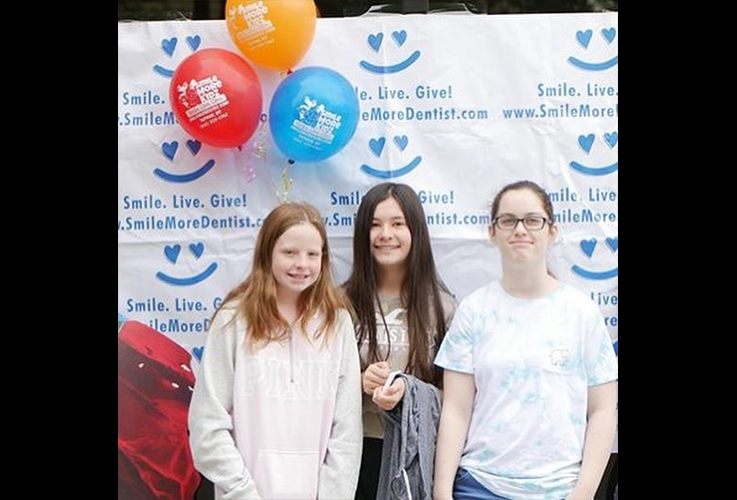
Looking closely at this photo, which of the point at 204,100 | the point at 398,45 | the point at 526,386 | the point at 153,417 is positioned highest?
the point at 398,45

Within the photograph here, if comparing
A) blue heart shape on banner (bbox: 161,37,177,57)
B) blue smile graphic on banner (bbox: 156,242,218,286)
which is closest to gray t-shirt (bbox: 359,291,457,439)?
blue smile graphic on banner (bbox: 156,242,218,286)

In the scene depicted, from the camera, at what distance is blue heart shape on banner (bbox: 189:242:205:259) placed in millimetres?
3621

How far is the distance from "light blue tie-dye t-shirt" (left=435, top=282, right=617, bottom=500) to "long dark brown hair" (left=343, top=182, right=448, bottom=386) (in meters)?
0.07

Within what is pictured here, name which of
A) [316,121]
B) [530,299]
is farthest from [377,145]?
[530,299]

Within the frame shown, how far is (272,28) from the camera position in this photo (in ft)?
11.3

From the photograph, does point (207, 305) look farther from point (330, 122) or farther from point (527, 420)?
point (527, 420)

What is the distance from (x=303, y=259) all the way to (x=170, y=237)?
0.47 metres

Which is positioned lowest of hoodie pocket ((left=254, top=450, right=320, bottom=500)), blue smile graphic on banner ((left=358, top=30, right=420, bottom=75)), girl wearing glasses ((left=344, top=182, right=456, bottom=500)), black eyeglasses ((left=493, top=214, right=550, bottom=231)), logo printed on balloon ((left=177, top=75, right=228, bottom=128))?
hoodie pocket ((left=254, top=450, right=320, bottom=500))

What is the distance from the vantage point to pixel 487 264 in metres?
3.57

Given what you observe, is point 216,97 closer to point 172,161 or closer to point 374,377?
point 172,161

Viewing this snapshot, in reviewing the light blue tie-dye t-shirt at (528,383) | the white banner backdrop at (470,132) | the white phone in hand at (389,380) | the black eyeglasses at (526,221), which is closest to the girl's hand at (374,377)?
the white phone in hand at (389,380)

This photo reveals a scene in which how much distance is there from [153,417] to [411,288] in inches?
35.1

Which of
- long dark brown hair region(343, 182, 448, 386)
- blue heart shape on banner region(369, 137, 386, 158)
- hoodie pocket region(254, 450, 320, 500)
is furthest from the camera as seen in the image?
blue heart shape on banner region(369, 137, 386, 158)

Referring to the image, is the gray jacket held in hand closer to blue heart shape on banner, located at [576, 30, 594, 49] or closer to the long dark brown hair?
the long dark brown hair
